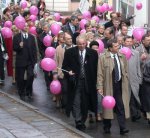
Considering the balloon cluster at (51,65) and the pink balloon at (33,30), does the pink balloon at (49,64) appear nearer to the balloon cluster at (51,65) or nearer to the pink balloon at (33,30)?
the balloon cluster at (51,65)

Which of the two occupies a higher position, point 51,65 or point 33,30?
point 33,30

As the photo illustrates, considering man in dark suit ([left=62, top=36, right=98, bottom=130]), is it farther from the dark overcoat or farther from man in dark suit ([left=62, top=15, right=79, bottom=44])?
man in dark suit ([left=62, top=15, right=79, bottom=44])

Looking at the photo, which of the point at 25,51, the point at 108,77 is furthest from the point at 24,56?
the point at 108,77

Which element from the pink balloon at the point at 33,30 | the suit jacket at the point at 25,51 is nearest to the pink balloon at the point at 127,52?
the suit jacket at the point at 25,51

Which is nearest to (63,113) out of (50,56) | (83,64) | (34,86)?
(50,56)

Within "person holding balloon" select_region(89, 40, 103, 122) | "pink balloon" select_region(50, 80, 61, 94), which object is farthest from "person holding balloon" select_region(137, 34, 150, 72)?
"pink balloon" select_region(50, 80, 61, 94)

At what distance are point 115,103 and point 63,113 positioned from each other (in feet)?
7.93

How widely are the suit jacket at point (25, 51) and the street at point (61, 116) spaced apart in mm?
959

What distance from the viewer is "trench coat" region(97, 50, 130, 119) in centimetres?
1129

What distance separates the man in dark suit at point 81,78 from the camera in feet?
37.8

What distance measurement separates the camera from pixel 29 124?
11719mm

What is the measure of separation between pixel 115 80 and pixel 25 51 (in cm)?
415

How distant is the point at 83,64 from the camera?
11.5 meters

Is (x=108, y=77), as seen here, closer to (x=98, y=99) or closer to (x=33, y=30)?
(x=98, y=99)
